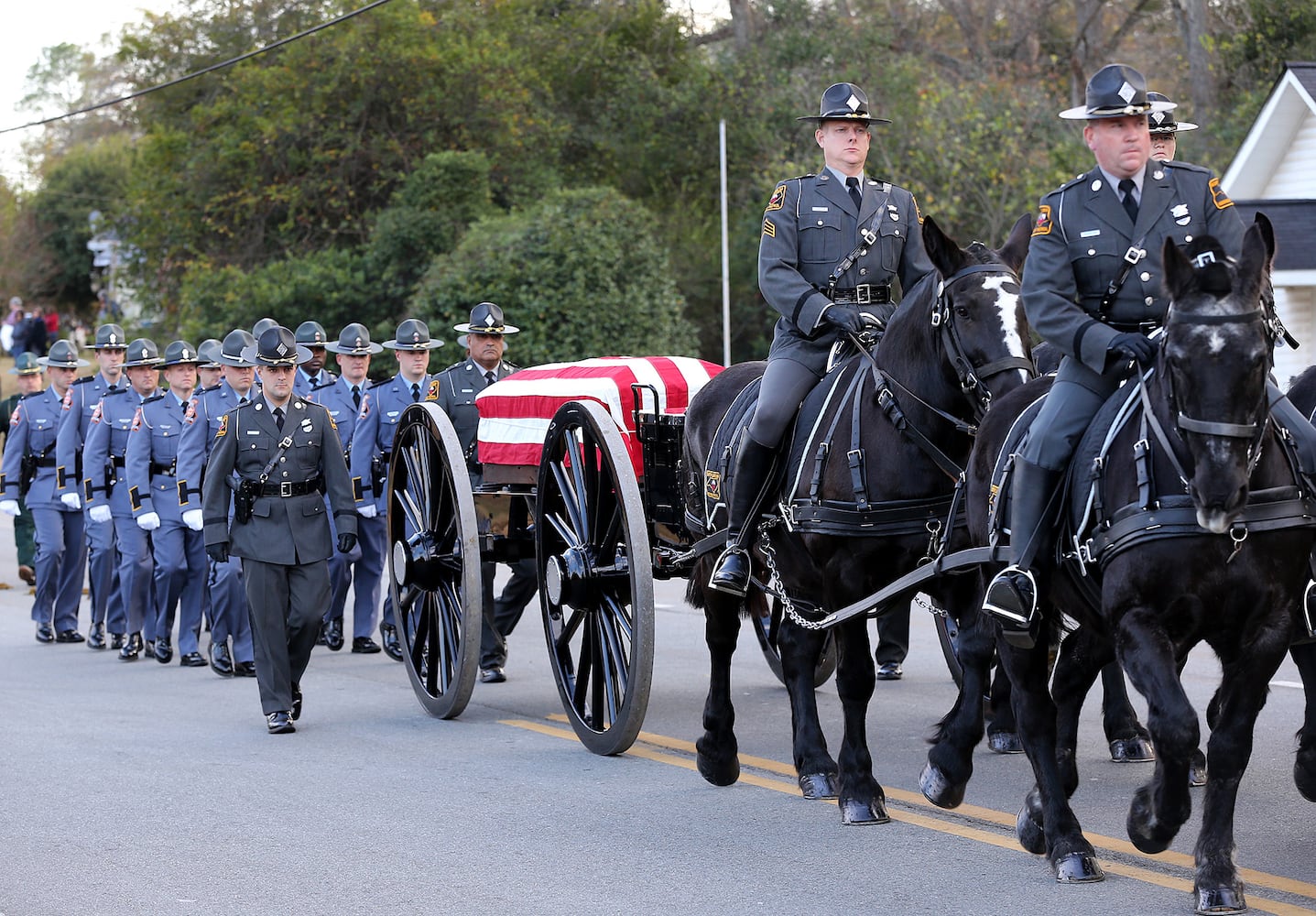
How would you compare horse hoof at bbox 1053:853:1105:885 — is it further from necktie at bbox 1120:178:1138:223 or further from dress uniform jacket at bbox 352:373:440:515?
dress uniform jacket at bbox 352:373:440:515

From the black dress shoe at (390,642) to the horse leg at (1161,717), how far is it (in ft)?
25.2

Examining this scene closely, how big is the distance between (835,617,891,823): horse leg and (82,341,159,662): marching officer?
7354 mm

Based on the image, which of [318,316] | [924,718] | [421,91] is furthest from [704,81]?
[924,718]

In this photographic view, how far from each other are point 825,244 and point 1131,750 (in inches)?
110

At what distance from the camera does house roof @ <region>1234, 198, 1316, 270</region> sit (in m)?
18.2

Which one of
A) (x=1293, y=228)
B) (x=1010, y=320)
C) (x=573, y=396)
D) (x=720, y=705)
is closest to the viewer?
(x=1010, y=320)

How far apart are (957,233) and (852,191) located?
19.5 metres

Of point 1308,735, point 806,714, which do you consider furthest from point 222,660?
point 1308,735

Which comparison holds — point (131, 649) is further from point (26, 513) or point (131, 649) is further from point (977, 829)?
point (977, 829)

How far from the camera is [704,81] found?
97.0ft

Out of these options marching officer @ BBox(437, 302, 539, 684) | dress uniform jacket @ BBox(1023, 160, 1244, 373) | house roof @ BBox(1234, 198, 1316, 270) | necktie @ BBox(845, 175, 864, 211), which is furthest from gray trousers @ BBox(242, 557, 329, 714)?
house roof @ BBox(1234, 198, 1316, 270)

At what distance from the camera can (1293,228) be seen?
18719 mm

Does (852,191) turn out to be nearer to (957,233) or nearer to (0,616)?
(0,616)

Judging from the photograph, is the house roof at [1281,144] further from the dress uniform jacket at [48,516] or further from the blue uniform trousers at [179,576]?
the dress uniform jacket at [48,516]
